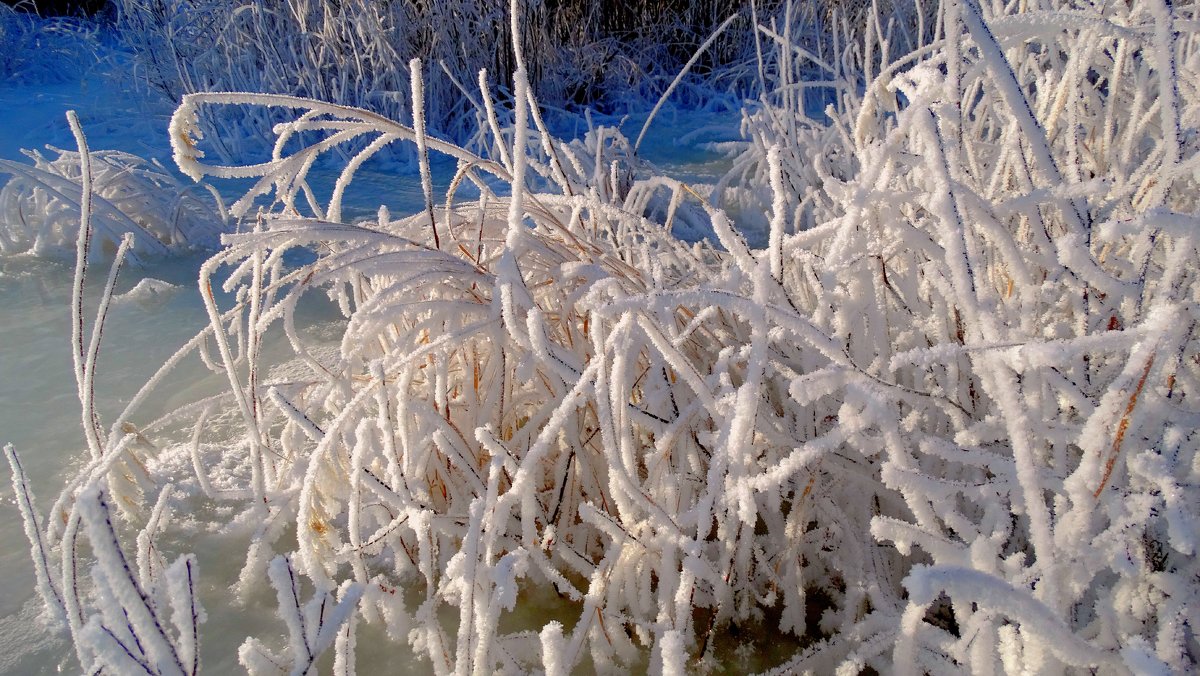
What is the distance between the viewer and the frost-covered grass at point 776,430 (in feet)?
2.00

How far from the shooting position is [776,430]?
0.92 meters

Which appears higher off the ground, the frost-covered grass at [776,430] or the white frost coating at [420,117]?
the white frost coating at [420,117]

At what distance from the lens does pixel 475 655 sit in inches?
30.5

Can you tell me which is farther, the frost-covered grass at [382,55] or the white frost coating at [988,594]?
the frost-covered grass at [382,55]

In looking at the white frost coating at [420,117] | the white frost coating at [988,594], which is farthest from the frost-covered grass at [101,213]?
the white frost coating at [988,594]

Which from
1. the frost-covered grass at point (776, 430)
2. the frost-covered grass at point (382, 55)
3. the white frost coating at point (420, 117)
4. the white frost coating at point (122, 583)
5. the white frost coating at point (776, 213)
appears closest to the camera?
the white frost coating at point (122, 583)

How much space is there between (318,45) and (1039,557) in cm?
471

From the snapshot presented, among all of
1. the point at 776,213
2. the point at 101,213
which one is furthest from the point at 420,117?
the point at 101,213

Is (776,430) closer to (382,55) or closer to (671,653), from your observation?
(671,653)

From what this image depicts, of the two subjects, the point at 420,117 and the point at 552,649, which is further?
the point at 420,117

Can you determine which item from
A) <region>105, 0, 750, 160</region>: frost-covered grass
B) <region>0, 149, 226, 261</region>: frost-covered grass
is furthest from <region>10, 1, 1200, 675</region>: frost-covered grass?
<region>105, 0, 750, 160</region>: frost-covered grass

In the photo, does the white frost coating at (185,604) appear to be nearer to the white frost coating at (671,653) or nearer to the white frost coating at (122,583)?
the white frost coating at (122,583)

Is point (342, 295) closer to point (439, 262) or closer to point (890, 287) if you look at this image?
point (439, 262)

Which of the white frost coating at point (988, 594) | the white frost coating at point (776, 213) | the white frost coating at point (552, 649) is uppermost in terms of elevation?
the white frost coating at point (776, 213)
